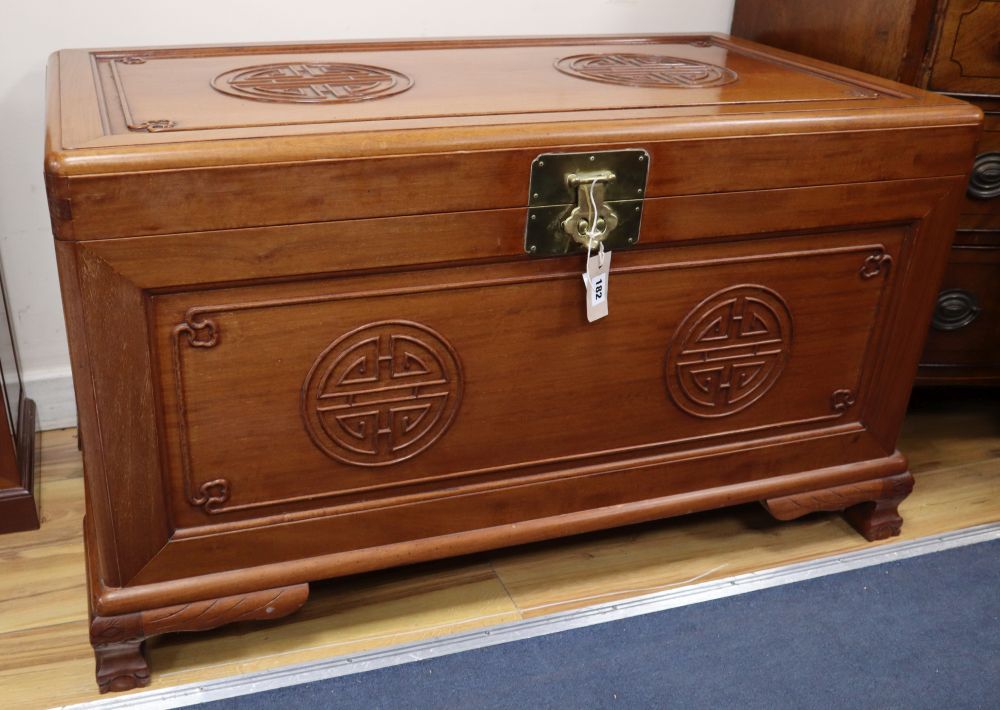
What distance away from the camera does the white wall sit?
5.47ft

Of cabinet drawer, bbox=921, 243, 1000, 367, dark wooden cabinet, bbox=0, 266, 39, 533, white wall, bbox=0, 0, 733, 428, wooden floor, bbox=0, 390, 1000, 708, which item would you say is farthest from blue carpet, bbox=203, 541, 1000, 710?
white wall, bbox=0, 0, 733, 428

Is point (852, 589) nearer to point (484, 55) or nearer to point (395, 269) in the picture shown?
point (395, 269)

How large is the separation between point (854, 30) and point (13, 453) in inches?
61.7

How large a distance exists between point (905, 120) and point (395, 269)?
0.74 m

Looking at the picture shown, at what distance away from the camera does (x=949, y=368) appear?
186 cm

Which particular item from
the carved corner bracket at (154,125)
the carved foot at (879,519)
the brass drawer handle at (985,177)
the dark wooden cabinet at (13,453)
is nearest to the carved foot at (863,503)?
the carved foot at (879,519)

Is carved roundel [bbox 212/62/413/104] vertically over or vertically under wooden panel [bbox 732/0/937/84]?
under

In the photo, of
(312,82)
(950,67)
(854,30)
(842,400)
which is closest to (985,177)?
(950,67)

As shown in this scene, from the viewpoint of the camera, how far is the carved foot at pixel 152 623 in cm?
132

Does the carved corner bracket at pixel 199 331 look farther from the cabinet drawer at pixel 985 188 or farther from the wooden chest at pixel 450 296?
the cabinet drawer at pixel 985 188

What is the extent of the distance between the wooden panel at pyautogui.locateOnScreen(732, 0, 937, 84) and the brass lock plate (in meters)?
0.59

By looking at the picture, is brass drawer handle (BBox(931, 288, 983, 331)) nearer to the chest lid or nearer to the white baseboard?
the chest lid

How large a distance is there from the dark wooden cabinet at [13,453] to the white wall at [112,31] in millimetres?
76

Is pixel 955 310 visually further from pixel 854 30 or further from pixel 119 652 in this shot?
pixel 119 652
